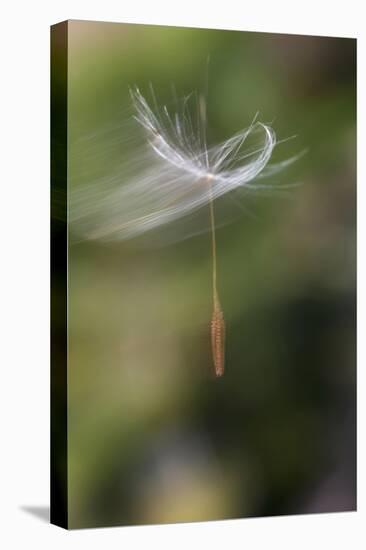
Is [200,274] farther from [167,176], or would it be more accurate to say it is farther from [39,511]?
[39,511]

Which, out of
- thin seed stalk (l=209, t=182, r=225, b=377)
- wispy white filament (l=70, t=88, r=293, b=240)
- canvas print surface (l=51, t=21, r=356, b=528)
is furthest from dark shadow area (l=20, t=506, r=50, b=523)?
wispy white filament (l=70, t=88, r=293, b=240)

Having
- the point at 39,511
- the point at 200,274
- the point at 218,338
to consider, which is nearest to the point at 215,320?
the point at 218,338

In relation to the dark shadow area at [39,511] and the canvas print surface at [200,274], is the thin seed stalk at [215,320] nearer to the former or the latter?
the canvas print surface at [200,274]

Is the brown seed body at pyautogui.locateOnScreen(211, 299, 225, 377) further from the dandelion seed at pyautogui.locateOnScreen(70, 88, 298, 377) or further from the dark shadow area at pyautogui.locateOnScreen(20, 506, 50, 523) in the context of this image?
the dark shadow area at pyautogui.locateOnScreen(20, 506, 50, 523)

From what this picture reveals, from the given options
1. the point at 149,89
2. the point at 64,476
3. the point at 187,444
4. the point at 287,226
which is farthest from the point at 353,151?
the point at 64,476

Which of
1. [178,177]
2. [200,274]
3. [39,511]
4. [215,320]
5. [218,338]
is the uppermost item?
[178,177]

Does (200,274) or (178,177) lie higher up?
(178,177)
